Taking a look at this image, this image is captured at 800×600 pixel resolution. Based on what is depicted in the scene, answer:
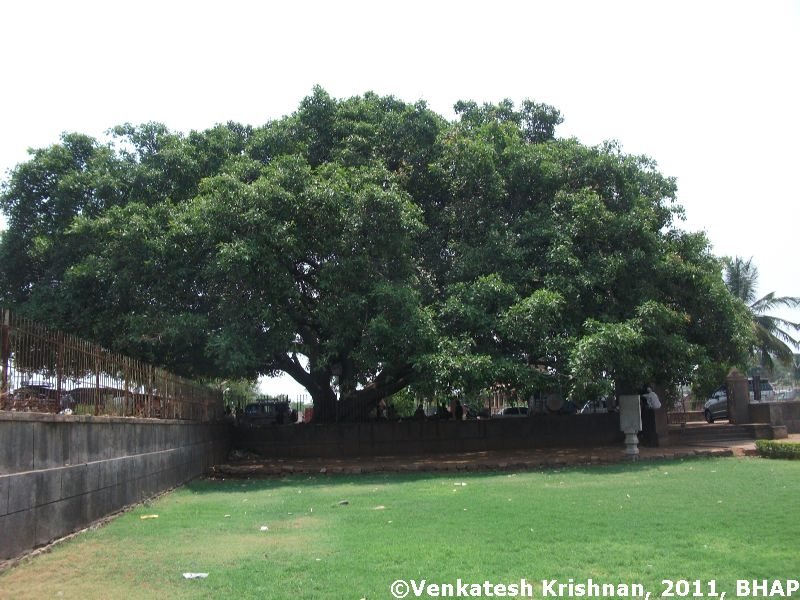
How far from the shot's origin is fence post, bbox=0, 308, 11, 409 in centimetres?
725

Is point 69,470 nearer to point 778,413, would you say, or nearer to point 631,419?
point 631,419

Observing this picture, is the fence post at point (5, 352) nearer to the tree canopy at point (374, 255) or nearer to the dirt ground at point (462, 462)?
the tree canopy at point (374, 255)

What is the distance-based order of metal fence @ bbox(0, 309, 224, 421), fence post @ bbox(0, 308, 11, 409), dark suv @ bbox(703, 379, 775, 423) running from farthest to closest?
dark suv @ bbox(703, 379, 775, 423), metal fence @ bbox(0, 309, 224, 421), fence post @ bbox(0, 308, 11, 409)

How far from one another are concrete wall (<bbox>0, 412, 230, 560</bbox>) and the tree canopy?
379 cm

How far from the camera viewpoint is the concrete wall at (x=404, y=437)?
20953mm

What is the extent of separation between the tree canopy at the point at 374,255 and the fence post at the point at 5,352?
794 cm

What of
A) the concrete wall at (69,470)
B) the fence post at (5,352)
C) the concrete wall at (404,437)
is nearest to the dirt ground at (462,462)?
the concrete wall at (404,437)

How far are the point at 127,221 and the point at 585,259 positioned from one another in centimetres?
1158

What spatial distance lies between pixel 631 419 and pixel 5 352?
1369 centimetres

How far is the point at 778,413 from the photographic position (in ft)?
80.3

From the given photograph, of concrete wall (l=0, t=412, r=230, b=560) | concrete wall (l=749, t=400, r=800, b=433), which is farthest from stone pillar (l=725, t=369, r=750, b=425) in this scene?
concrete wall (l=0, t=412, r=230, b=560)

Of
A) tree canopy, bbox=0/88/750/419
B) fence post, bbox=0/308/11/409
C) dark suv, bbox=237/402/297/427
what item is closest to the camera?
fence post, bbox=0/308/11/409

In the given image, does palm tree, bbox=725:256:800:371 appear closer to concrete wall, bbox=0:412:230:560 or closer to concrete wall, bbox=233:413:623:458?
concrete wall, bbox=233:413:623:458

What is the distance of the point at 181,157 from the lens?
767 inches
